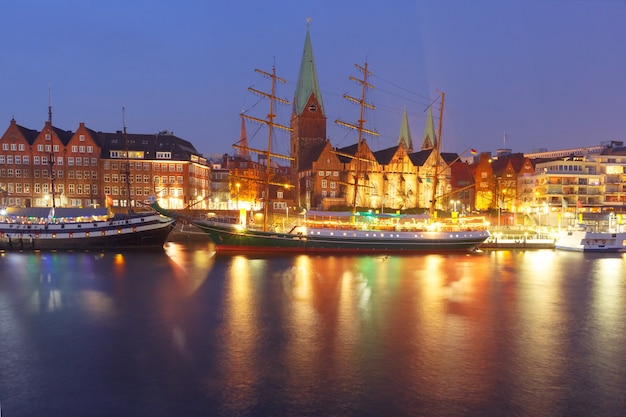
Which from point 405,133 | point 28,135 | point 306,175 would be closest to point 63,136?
point 28,135

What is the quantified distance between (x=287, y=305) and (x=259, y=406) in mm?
12579

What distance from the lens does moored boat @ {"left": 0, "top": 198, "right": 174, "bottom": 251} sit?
175ft

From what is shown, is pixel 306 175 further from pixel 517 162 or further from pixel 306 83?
pixel 517 162

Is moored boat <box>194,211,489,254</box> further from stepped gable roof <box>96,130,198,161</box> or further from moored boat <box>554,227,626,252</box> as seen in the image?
stepped gable roof <box>96,130,198,161</box>

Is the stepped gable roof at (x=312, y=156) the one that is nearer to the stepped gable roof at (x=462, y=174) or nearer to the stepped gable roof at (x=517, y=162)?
the stepped gable roof at (x=462, y=174)

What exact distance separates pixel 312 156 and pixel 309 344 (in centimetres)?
7309

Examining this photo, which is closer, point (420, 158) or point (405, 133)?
point (420, 158)

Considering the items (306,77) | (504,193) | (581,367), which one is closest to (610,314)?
(581,367)

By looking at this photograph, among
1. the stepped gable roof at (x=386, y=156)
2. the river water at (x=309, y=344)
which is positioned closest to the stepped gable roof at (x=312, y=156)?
the stepped gable roof at (x=386, y=156)

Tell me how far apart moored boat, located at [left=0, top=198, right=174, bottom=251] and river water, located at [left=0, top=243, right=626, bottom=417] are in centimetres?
1549

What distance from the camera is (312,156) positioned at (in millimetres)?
91188

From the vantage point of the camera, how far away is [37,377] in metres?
16.4

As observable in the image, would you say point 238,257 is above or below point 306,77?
below

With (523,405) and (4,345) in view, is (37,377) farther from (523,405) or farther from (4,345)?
(523,405)
